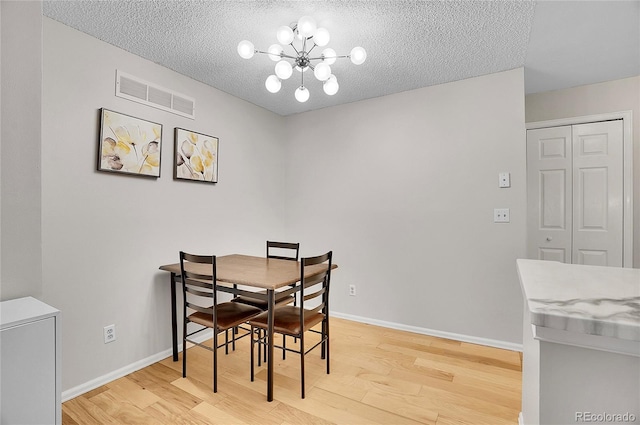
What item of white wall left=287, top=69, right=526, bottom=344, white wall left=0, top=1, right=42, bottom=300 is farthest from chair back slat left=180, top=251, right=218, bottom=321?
white wall left=287, top=69, right=526, bottom=344

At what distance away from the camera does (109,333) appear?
2203 mm

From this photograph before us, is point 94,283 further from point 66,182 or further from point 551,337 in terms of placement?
point 551,337

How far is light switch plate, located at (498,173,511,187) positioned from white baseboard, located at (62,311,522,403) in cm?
135

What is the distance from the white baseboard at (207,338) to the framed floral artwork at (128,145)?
4.66 ft

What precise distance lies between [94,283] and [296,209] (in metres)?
2.17

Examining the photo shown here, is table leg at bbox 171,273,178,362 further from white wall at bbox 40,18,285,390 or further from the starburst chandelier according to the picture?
the starburst chandelier

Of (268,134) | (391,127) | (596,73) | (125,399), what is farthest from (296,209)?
(596,73)

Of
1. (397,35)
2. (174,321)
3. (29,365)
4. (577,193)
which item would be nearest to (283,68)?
(397,35)

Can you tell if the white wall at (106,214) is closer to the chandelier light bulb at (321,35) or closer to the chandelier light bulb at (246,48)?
the chandelier light bulb at (246,48)

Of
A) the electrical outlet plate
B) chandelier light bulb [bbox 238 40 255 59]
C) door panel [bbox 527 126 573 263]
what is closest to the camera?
chandelier light bulb [bbox 238 40 255 59]

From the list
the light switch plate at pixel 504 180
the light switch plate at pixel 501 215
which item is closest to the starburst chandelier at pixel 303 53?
the light switch plate at pixel 504 180

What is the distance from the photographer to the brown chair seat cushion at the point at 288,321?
206 centimetres

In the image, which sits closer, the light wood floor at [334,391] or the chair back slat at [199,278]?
the light wood floor at [334,391]

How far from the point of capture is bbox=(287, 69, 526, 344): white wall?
2.71 meters
